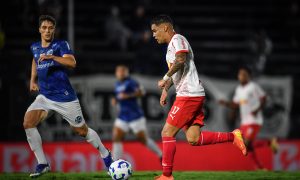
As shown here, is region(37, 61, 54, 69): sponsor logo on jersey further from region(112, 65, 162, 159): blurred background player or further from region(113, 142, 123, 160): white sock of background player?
region(113, 142, 123, 160): white sock of background player

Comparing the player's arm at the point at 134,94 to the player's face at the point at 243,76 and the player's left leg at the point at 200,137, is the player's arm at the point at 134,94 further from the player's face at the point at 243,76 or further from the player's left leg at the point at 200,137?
the player's left leg at the point at 200,137

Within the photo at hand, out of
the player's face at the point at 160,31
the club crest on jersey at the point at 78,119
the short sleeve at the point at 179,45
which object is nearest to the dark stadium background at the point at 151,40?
the club crest on jersey at the point at 78,119

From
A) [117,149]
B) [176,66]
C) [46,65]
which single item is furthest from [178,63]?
[117,149]

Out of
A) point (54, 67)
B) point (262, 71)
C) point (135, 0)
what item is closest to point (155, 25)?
point (54, 67)

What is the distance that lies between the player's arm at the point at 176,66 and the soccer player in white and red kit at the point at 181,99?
33 mm

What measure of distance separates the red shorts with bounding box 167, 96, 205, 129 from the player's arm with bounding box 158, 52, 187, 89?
0.45m

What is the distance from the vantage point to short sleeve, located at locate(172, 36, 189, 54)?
28.5 feet

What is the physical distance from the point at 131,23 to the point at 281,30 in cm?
479

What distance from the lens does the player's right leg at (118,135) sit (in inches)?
603

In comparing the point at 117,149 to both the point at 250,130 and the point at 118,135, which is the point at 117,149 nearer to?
the point at 118,135

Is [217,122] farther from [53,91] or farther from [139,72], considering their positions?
[53,91]

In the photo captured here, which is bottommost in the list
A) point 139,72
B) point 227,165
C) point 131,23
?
point 227,165

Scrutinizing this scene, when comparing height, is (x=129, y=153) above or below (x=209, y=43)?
below

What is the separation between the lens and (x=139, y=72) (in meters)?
17.4
